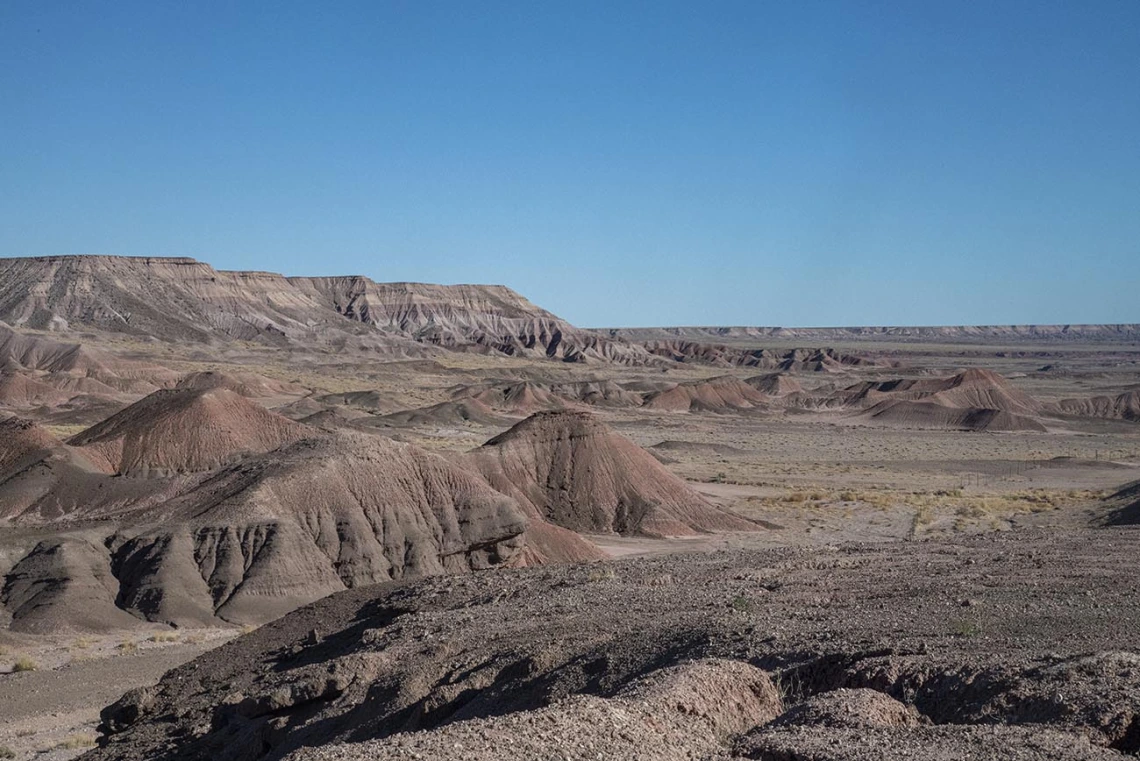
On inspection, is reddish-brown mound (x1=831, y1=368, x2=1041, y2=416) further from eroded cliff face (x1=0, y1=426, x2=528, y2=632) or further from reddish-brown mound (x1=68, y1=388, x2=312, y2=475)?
eroded cliff face (x1=0, y1=426, x2=528, y2=632)

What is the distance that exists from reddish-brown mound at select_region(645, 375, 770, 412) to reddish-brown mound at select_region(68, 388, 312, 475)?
7705cm

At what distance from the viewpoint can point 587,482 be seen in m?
48.0

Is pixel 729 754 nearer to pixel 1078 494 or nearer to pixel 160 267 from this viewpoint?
pixel 1078 494

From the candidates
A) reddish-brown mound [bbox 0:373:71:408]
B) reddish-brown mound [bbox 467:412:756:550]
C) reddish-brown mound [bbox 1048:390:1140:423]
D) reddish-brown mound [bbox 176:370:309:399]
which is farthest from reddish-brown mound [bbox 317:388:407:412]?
reddish-brown mound [bbox 1048:390:1140:423]

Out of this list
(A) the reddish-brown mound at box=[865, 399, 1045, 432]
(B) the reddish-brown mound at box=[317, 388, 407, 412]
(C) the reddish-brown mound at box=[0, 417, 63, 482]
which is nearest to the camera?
(C) the reddish-brown mound at box=[0, 417, 63, 482]

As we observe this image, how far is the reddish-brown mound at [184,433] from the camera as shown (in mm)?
44469

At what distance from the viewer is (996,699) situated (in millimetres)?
11500

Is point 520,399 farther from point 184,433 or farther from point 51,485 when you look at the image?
point 51,485

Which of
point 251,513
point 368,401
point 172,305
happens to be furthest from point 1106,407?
point 172,305

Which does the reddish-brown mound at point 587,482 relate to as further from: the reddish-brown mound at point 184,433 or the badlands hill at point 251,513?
the reddish-brown mound at point 184,433

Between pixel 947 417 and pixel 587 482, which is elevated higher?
pixel 947 417

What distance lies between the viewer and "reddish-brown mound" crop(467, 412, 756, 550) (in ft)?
153

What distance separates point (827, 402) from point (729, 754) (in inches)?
4997

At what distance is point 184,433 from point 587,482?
15.8 metres
